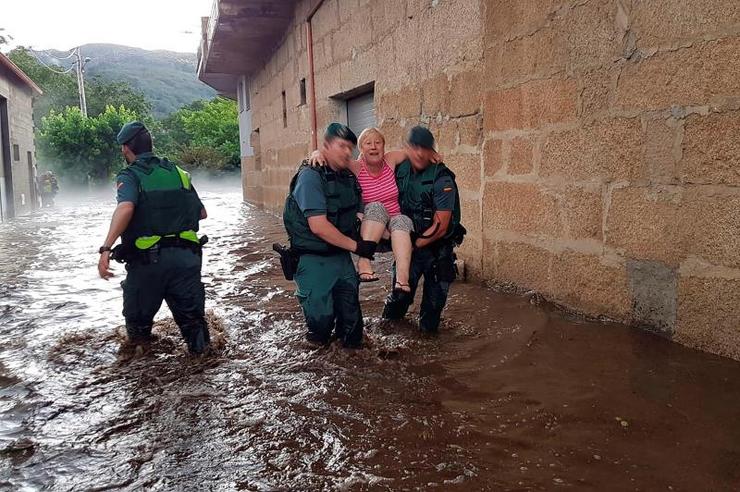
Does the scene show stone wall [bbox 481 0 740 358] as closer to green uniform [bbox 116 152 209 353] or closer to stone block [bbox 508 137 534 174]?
stone block [bbox 508 137 534 174]

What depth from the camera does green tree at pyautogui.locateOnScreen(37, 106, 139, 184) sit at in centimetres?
3150

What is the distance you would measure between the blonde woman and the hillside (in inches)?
3895

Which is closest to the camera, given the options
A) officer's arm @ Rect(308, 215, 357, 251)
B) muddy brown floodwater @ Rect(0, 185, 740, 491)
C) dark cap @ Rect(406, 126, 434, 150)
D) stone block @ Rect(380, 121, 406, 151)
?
muddy brown floodwater @ Rect(0, 185, 740, 491)

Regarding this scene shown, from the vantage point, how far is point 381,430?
2633mm

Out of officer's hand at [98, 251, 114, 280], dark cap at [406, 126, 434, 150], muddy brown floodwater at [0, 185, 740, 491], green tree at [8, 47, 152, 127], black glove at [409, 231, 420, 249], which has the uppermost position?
green tree at [8, 47, 152, 127]

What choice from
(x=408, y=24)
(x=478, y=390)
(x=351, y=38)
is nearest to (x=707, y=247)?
(x=478, y=390)

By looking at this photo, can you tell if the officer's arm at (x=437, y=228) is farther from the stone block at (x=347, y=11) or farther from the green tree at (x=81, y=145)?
the green tree at (x=81, y=145)

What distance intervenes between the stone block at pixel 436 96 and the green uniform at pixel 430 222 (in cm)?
205

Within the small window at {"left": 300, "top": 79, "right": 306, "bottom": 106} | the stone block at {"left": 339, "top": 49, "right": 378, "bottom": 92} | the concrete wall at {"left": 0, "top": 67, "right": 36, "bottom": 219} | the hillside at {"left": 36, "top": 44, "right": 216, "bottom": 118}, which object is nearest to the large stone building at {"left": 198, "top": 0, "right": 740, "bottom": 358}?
the stone block at {"left": 339, "top": 49, "right": 378, "bottom": 92}

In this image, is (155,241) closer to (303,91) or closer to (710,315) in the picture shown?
(710,315)

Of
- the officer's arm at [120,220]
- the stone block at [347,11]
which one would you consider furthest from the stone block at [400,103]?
the officer's arm at [120,220]

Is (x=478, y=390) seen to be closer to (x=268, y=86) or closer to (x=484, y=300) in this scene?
(x=484, y=300)

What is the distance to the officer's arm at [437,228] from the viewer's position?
150 inches

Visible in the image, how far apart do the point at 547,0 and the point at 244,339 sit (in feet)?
10.6
